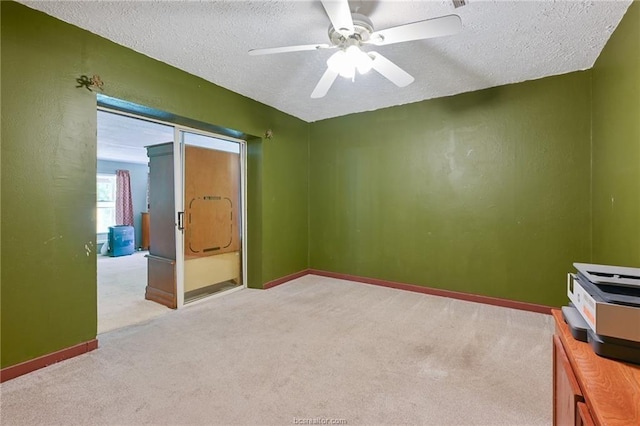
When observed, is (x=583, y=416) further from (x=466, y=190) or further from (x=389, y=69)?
(x=466, y=190)

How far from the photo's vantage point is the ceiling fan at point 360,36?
62.3 inches

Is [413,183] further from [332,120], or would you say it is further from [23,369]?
[23,369]

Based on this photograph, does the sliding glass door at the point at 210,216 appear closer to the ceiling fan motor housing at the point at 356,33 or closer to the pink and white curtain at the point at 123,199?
the ceiling fan motor housing at the point at 356,33

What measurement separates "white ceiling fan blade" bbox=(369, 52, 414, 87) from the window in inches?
303

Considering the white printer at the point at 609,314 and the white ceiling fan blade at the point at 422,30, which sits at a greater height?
the white ceiling fan blade at the point at 422,30

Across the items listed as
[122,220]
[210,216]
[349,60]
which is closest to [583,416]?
[349,60]

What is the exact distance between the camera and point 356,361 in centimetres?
211

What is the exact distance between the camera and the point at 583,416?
0.83m

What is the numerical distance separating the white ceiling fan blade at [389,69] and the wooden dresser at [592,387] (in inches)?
71.8

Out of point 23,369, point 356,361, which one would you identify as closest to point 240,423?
point 356,361

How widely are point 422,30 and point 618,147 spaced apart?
72.0 inches

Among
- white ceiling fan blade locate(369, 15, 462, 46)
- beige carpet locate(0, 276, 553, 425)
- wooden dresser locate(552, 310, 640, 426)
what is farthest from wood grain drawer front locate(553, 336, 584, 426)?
white ceiling fan blade locate(369, 15, 462, 46)

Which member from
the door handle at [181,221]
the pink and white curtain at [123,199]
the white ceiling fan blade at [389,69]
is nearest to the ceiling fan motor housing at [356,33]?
the white ceiling fan blade at [389,69]

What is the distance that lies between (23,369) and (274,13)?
2963 millimetres
